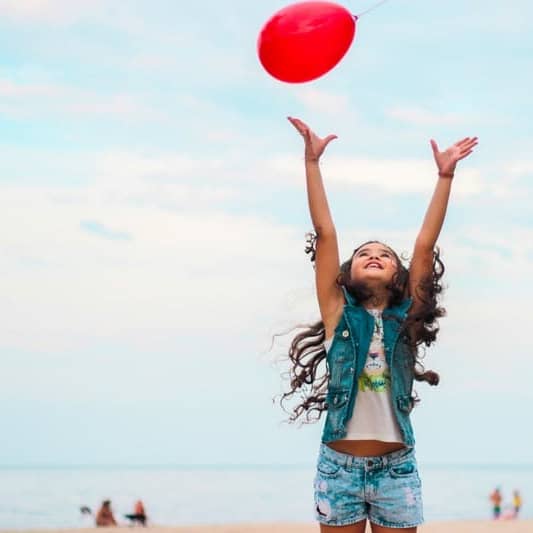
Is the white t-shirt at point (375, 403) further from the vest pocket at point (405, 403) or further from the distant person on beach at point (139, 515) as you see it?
the distant person on beach at point (139, 515)

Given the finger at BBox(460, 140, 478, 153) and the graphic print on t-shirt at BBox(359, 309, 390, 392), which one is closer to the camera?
the graphic print on t-shirt at BBox(359, 309, 390, 392)

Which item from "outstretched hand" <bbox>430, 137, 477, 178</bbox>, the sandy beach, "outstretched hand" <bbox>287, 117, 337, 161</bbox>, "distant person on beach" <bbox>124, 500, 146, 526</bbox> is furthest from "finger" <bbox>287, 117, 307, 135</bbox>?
"distant person on beach" <bbox>124, 500, 146, 526</bbox>

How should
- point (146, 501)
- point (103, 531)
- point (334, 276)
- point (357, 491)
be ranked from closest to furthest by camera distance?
point (357, 491)
point (334, 276)
point (103, 531)
point (146, 501)

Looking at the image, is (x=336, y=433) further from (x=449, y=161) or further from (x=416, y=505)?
(x=449, y=161)

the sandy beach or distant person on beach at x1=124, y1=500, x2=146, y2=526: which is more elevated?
distant person on beach at x1=124, y1=500, x2=146, y2=526

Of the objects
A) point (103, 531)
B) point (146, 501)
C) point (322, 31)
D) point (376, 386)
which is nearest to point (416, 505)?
point (376, 386)

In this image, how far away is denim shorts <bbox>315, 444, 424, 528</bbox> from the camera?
4668 mm

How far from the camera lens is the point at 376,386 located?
4.82 m

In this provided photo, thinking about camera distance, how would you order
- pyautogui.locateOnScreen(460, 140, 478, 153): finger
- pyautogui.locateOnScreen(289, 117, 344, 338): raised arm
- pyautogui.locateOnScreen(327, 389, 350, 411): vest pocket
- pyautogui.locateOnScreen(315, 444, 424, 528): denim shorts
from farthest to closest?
pyautogui.locateOnScreen(460, 140, 478, 153): finger → pyautogui.locateOnScreen(289, 117, 344, 338): raised arm → pyautogui.locateOnScreen(327, 389, 350, 411): vest pocket → pyautogui.locateOnScreen(315, 444, 424, 528): denim shorts

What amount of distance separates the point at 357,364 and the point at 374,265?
502 millimetres

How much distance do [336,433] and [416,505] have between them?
462 millimetres

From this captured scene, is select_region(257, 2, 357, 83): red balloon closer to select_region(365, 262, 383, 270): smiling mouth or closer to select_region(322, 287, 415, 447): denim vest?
select_region(365, 262, 383, 270): smiling mouth

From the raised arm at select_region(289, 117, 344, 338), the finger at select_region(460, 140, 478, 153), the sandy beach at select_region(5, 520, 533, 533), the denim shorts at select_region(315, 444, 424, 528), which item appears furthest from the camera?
the sandy beach at select_region(5, 520, 533, 533)

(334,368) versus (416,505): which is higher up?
(334,368)
